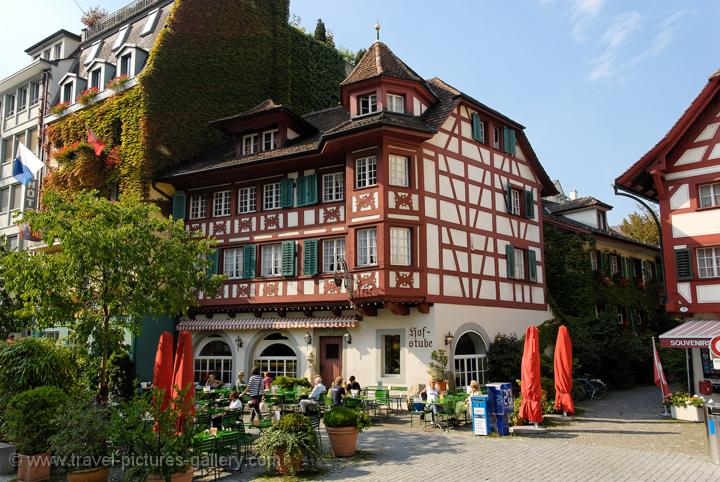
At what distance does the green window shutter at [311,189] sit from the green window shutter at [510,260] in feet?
26.5

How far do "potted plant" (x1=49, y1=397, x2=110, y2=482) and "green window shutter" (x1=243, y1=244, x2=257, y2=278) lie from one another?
44.6ft

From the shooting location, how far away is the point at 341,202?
23109 millimetres

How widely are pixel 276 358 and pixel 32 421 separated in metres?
12.8

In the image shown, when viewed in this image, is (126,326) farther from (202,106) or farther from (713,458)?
(202,106)

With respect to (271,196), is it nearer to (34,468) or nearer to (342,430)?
(342,430)

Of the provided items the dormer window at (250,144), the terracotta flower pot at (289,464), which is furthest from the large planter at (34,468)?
the dormer window at (250,144)

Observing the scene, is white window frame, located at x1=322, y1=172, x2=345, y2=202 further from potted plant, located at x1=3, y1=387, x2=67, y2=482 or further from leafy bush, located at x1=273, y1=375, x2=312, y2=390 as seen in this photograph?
potted plant, located at x1=3, y1=387, x2=67, y2=482

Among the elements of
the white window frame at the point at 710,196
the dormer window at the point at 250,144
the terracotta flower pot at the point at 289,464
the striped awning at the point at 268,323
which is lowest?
the terracotta flower pot at the point at 289,464

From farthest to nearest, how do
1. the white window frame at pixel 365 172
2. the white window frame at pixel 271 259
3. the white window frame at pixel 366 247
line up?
the white window frame at pixel 271 259 < the white window frame at pixel 365 172 < the white window frame at pixel 366 247

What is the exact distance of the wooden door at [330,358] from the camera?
75.0 feet

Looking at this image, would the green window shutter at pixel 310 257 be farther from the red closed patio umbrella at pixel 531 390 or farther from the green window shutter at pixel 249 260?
the red closed patio umbrella at pixel 531 390

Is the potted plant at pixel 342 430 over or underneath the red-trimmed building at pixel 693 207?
underneath

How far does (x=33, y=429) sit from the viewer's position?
11859 mm

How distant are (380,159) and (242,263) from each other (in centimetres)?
760
